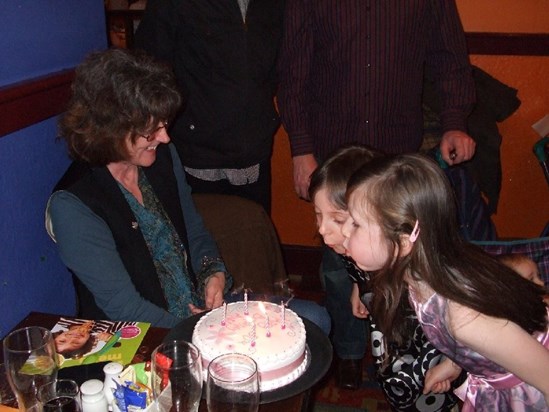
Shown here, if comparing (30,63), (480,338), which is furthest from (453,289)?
(30,63)

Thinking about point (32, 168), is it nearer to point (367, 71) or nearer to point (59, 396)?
point (59, 396)

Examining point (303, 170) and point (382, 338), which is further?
point (303, 170)

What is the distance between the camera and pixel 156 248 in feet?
6.33

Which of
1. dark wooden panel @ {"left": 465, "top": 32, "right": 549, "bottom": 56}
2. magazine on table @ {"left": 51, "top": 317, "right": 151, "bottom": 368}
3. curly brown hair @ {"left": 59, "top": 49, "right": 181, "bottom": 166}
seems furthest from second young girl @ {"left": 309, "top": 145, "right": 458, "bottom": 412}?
dark wooden panel @ {"left": 465, "top": 32, "right": 549, "bottom": 56}

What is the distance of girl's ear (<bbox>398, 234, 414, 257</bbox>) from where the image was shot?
147 centimetres

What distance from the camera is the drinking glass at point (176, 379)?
110 centimetres

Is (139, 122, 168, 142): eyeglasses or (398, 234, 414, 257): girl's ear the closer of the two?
(398, 234, 414, 257): girl's ear

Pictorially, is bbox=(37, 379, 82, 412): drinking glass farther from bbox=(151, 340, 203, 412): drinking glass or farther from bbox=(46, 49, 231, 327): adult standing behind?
bbox=(46, 49, 231, 327): adult standing behind

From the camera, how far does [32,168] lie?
1.83 metres

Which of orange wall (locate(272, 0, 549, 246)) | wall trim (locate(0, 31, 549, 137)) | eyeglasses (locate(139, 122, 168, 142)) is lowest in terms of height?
orange wall (locate(272, 0, 549, 246))

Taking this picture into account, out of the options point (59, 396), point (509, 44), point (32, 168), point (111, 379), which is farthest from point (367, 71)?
point (59, 396)

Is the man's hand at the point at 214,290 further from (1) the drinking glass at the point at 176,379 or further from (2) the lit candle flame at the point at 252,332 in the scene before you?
(1) the drinking glass at the point at 176,379

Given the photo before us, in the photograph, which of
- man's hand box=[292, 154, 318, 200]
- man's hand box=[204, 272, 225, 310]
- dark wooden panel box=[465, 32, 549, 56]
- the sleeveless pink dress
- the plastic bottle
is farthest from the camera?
dark wooden panel box=[465, 32, 549, 56]

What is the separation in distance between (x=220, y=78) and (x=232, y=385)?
5.22 ft
